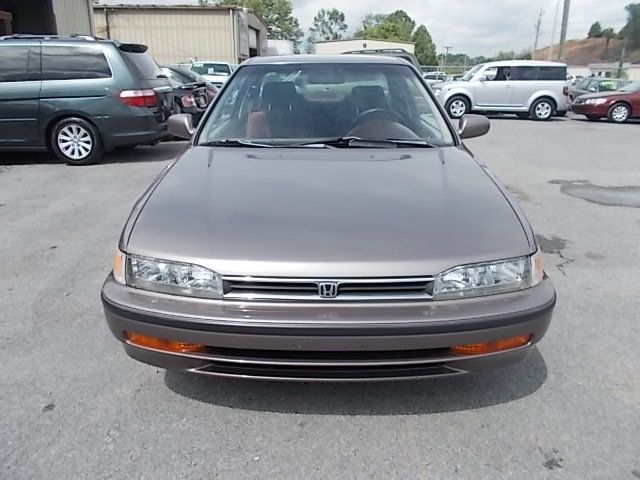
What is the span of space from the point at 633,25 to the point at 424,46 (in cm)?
3057

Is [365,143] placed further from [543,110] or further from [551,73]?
[551,73]

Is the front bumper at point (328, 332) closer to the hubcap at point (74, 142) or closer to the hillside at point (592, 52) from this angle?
the hubcap at point (74, 142)

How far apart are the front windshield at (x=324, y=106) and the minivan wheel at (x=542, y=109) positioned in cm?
1403

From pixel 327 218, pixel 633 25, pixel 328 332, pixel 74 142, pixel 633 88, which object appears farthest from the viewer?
pixel 633 25

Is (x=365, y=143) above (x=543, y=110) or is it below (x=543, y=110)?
above

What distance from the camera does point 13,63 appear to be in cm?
728

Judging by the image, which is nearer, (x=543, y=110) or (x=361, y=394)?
(x=361, y=394)

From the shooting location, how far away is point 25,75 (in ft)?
23.9

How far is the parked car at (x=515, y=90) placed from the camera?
52.0ft

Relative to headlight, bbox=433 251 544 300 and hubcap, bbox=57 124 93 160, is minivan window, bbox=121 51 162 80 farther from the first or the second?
headlight, bbox=433 251 544 300

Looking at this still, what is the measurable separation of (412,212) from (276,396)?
1066mm

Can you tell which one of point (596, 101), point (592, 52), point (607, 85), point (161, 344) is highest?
point (592, 52)

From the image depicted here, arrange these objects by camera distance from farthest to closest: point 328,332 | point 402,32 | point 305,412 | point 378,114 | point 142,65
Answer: point 402,32 < point 142,65 < point 378,114 < point 305,412 < point 328,332

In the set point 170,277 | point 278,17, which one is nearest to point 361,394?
point 170,277
